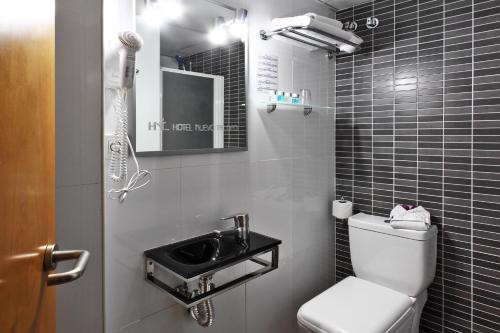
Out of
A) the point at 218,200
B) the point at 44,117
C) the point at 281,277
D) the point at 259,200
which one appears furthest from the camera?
the point at 281,277

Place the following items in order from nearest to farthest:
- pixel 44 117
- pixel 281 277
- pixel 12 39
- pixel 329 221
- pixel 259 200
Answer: pixel 12 39, pixel 44 117, pixel 259 200, pixel 281 277, pixel 329 221

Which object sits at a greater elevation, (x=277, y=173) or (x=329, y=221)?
(x=277, y=173)

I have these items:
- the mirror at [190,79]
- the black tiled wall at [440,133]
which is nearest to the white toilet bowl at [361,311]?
the black tiled wall at [440,133]

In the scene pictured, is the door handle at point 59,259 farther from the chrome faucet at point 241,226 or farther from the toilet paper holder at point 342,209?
the toilet paper holder at point 342,209

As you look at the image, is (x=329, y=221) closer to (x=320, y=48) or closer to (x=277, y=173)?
(x=277, y=173)

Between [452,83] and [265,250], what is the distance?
4.66ft

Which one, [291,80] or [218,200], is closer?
[218,200]

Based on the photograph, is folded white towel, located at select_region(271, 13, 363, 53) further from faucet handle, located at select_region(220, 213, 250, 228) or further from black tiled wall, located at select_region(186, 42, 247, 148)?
faucet handle, located at select_region(220, 213, 250, 228)

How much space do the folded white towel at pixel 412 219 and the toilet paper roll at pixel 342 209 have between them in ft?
1.13

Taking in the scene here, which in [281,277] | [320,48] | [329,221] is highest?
[320,48]

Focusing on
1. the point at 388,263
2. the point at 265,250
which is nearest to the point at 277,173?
the point at 265,250

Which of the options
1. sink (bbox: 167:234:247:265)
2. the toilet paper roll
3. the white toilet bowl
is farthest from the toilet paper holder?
sink (bbox: 167:234:247:265)

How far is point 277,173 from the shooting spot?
1905mm

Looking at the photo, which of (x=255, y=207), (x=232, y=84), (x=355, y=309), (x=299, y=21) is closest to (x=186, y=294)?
(x=255, y=207)
